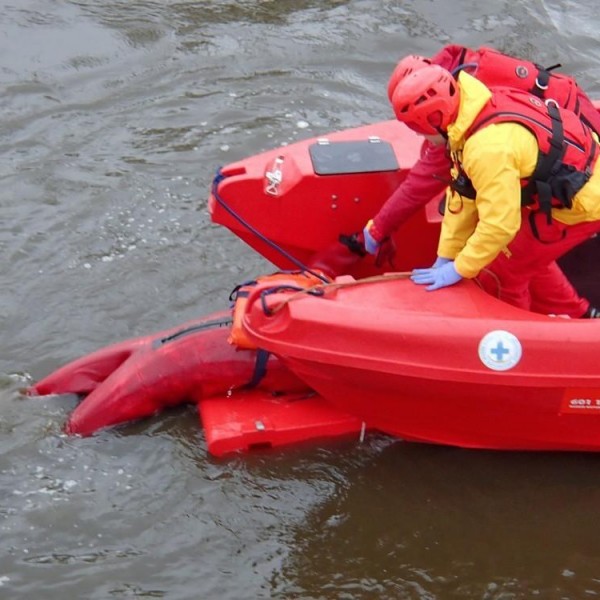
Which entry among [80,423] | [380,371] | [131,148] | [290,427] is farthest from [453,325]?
[131,148]

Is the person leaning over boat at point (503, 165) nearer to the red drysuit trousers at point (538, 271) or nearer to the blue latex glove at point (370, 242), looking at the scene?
the red drysuit trousers at point (538, 271)

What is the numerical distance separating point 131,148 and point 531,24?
137 inches

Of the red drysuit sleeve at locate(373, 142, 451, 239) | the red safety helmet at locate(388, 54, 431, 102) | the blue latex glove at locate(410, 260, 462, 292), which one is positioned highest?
the red safety helmet at locate(388, 54, 431, 102)

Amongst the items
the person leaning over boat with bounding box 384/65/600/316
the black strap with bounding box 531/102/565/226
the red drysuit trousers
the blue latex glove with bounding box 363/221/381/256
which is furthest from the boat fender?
the black strap with bounding box 531/102/565/226

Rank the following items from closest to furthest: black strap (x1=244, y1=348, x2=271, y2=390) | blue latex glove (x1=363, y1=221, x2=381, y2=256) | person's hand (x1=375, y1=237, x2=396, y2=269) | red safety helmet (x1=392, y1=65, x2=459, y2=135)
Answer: red safety helmet (x1=392, y1=65, x2=459, y2=135) → black strap (x1=244, y1=348, x2=271, y2=390) → blue latex glove (x1=363, y1=221, x2=381, y2=256) → person's hand (x1=375, y1=237, x2=396, y2=269)

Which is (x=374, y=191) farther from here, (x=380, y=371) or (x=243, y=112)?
(x=243, y=112)

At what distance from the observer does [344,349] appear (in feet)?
12.7

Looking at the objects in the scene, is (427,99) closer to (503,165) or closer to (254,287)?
(503,165)

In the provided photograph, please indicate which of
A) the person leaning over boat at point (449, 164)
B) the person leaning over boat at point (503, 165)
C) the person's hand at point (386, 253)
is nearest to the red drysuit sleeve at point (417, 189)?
the person leaning over boat at point (449, 164)

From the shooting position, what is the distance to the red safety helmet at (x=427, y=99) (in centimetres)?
367

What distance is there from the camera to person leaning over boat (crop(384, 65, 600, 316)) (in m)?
3.68

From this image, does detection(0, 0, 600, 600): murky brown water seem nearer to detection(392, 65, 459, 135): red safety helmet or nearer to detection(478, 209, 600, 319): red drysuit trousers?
detection(478, 209, 600, 319): red drysuit trousers

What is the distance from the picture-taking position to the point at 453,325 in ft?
12.6

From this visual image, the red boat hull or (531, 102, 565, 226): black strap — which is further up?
(531, 102, 565, 226): black strap
